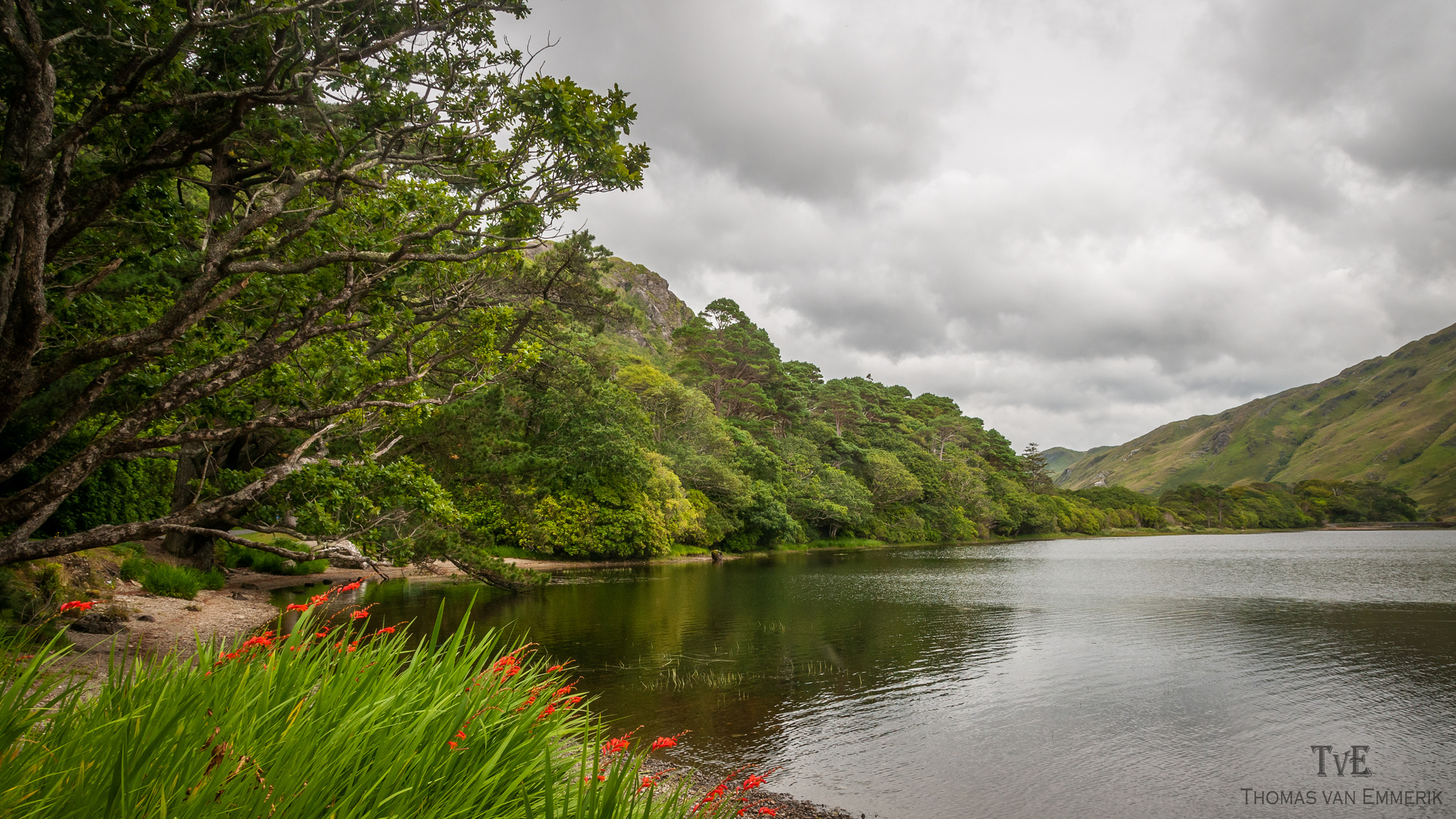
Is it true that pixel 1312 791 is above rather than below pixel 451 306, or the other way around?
below

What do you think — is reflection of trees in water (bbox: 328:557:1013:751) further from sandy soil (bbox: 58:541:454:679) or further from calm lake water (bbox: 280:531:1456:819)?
sandy soil (bbox: 58:541:454:679)

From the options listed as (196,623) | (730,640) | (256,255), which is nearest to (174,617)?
(196,623)

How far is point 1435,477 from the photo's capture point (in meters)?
150

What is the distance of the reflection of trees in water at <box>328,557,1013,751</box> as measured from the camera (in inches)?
494

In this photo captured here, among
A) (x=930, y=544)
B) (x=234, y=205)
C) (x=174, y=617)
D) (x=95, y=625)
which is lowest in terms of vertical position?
(x=930, y=544)

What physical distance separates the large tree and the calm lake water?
7057 mm

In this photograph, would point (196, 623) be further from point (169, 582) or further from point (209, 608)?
point (169, 582)

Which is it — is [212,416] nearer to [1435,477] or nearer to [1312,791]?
[1312,791]

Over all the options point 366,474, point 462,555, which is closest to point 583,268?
point 462,555

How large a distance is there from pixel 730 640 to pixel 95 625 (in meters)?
13.3

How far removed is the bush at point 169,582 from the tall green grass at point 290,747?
59.2ft

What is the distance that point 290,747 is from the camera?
2.59 meters

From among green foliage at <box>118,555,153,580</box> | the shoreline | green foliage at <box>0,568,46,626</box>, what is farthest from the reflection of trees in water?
green foliage at <box>0,568,46,626</box>

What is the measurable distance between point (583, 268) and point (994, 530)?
83.6 metres
